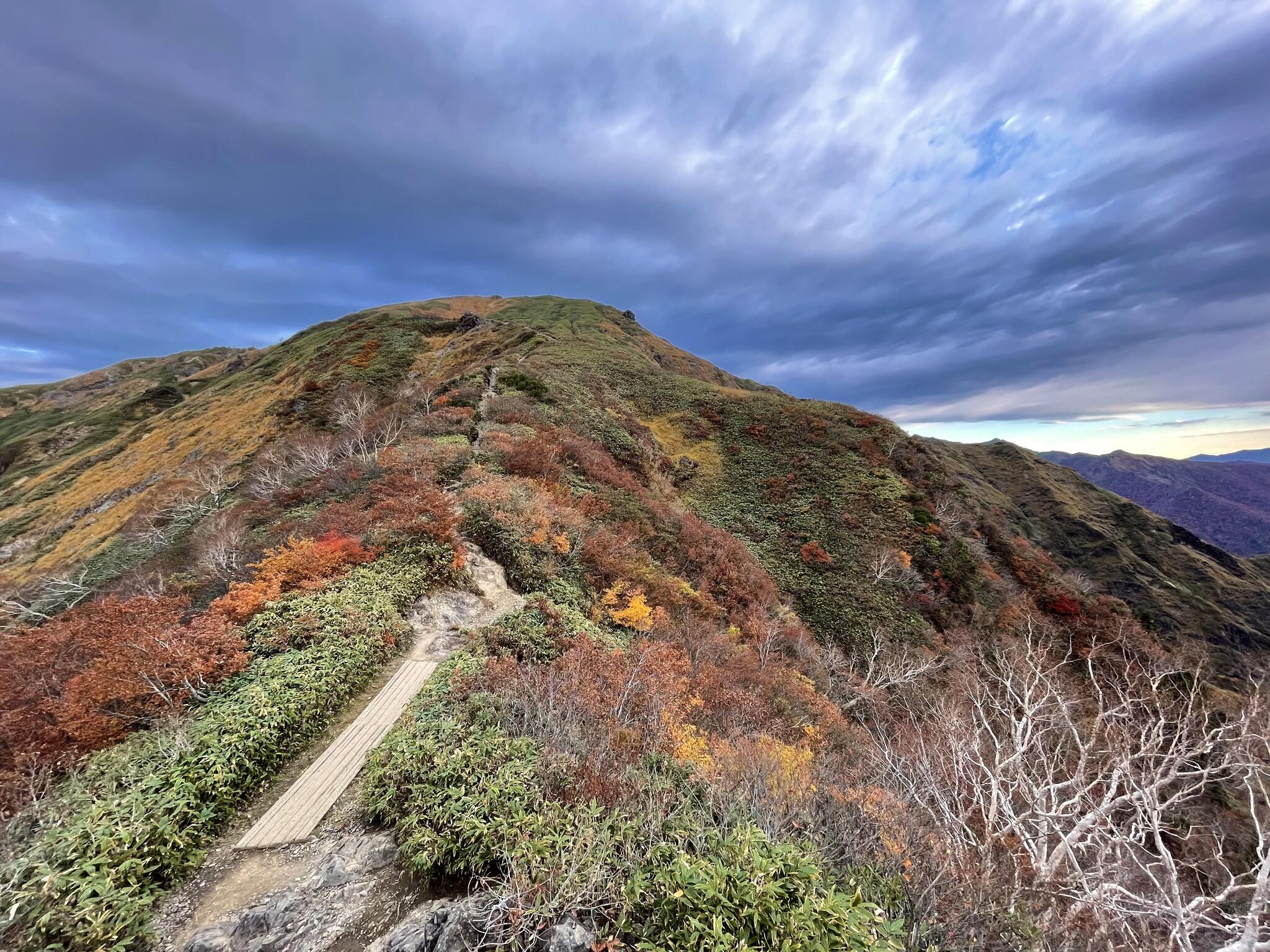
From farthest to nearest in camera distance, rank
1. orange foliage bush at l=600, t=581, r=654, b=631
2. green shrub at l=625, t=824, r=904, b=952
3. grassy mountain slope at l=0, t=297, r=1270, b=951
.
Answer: orange foliage bush at l=600, t=581, r=654, b=631 → grassy mountain slope at l=0, t=297, r=1270, b=951 → green shrub at l=625, t=824, r=904, b=952

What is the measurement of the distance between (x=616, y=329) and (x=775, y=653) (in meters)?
78.3

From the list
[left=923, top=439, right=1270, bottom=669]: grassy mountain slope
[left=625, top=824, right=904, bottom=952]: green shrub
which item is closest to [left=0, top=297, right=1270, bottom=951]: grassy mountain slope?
[left=625, top=824, right=904, bottom=952]: green shrub

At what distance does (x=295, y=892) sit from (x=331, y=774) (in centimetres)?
254

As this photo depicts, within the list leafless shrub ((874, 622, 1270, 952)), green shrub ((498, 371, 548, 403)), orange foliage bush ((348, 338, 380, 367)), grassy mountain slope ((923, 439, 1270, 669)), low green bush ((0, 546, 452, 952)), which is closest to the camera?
low green bush ((0, 546, 452, 952))

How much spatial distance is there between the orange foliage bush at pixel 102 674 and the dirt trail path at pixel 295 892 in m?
2.87

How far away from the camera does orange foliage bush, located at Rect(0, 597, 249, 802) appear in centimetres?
795

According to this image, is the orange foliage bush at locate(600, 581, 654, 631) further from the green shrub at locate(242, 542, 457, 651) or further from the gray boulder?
the gray boulder

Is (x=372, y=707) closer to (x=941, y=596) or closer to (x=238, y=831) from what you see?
(x=238, y=831)

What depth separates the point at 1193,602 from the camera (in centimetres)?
7562

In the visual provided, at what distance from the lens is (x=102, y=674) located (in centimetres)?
864

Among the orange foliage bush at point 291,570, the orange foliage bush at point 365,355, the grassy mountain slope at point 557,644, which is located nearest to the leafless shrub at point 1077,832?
the grassy mountain slope at point 557,644

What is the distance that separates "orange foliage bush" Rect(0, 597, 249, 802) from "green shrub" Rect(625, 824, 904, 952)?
962 centimetres

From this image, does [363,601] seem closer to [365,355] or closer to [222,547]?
[222,547]

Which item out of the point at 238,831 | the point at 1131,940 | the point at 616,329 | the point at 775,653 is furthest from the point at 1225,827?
the point at 616,329
